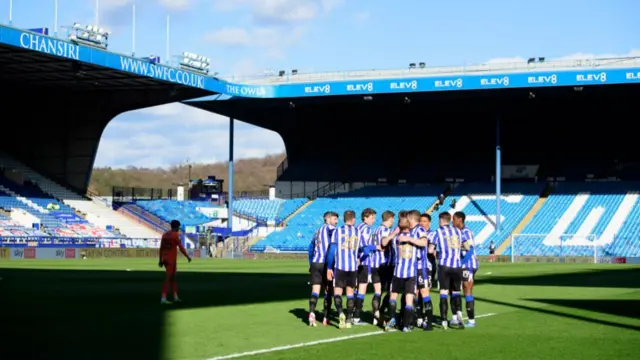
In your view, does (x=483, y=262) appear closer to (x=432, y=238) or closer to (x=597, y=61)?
(x=597, y=61)

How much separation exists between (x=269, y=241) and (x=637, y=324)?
50.7 metres

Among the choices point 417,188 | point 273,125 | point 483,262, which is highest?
point 273,125

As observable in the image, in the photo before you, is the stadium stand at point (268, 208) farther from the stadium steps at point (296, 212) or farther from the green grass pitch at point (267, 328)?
the green grass pitch at point (267, 328)

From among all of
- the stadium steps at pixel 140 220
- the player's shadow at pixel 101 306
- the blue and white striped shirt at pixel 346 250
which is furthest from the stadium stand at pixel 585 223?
the blue and white striped shirt at pixel 346 250

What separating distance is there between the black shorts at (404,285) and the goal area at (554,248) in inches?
1659

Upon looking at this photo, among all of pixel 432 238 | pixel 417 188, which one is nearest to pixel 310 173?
pixel 417 188

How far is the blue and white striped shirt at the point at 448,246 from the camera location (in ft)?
52.4

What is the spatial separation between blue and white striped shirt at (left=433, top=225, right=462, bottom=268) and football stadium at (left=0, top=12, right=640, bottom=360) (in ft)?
36.0

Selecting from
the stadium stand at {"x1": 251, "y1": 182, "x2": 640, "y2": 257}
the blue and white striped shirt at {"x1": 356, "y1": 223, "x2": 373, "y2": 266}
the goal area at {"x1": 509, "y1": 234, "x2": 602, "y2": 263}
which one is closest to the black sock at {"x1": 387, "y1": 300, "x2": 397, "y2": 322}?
the blue and white striped shirt at {"x1": 356, "y1": 223, "x2": 373, "y2": 266}

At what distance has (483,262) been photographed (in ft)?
178

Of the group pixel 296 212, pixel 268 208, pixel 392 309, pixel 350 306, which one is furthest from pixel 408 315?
pixel 268 208

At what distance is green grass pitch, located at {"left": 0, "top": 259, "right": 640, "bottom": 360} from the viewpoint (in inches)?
489

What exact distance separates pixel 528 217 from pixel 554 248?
17.4 ft

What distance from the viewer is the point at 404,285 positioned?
15.2 m
